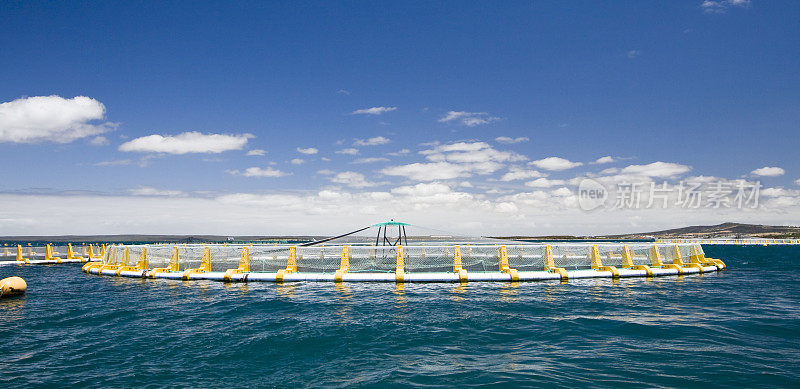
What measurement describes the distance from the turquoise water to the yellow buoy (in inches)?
16.3

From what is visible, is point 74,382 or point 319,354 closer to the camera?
point 74,382

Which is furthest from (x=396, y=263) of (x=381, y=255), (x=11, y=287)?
(x=11, y=287)

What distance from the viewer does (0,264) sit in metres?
42.1

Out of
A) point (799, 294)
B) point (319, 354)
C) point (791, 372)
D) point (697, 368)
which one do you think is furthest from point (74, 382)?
point (799, 294)

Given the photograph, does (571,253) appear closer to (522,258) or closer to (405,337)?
(522,258)

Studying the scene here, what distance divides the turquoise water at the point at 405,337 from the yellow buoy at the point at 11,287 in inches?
16.3

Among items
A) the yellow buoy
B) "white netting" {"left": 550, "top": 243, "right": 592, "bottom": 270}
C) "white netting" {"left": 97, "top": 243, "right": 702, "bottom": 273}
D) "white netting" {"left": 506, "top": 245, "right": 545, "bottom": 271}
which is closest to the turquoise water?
the yellow buoy

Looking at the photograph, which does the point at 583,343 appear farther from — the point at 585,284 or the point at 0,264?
the point at 0,264

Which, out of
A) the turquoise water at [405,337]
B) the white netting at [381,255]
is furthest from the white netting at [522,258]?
the turquoise water at [405,337]

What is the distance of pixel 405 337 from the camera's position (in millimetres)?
11508

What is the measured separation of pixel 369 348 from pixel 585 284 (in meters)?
15.6

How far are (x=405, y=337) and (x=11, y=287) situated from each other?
64.8ft

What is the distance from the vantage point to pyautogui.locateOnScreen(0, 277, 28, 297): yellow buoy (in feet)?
62.6

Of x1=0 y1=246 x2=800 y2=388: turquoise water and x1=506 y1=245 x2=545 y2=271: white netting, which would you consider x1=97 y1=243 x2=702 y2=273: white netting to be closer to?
x1=506 y1=245 x2=545 y2=271: white netting
